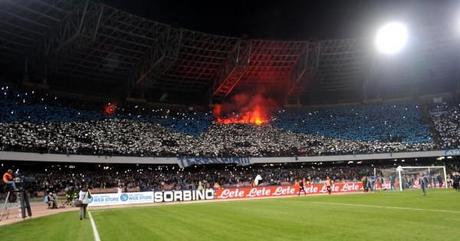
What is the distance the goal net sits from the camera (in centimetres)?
4894

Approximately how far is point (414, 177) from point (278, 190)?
15.3 meters

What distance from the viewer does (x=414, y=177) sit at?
49.9m

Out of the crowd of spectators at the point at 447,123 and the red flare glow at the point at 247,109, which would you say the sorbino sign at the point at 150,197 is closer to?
the red flare glow at the point at 247,109

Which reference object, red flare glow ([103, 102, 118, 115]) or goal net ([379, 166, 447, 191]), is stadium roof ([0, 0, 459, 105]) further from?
goal net ([379, 166, 447, 191])

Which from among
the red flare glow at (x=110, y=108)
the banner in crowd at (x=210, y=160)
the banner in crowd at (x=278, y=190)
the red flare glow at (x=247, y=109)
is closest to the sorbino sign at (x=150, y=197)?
the banner in crowd at (x=278, y=190)

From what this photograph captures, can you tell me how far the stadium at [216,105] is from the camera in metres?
47.6

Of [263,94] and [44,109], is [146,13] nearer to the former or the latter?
[44,109]

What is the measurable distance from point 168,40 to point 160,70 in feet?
17.7

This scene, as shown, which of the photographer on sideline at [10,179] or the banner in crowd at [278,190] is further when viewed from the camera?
the banner in crowd at [278,190]

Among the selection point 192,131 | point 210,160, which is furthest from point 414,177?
point 192,131

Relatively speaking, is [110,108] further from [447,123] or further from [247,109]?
[447,123]

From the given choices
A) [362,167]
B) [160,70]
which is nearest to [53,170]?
[160,70]

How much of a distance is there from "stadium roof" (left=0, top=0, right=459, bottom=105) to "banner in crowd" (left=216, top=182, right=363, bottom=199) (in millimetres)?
20130

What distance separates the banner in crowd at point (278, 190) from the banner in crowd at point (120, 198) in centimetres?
778
